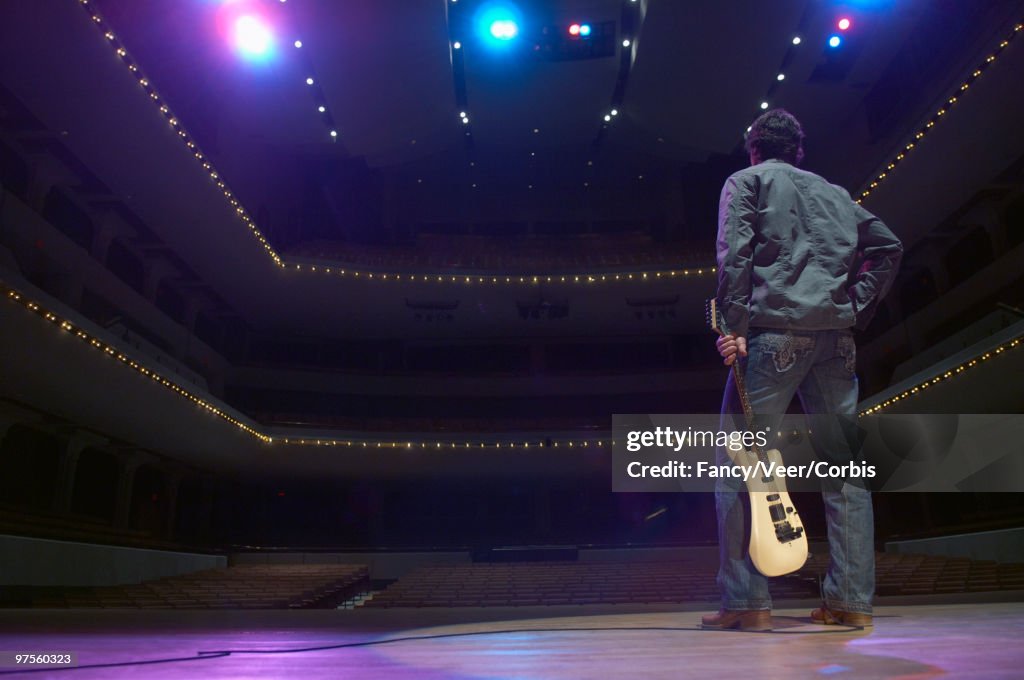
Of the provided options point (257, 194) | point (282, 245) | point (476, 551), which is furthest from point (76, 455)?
point (476, 551)

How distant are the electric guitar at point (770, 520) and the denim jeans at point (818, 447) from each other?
6cm

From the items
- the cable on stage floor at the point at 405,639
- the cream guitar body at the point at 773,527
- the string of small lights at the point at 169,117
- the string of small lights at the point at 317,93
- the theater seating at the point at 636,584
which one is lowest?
the theater seating at the point at 636,584

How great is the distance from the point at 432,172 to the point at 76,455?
37.5ft

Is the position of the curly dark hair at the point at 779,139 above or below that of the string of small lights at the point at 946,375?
below

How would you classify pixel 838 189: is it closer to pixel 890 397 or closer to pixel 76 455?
pixel 890 397

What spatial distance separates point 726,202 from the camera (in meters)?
2.20

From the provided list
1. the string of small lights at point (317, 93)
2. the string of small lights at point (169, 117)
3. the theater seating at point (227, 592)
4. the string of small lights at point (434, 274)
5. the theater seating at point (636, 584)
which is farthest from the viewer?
the string of small lights at point (434, 274)

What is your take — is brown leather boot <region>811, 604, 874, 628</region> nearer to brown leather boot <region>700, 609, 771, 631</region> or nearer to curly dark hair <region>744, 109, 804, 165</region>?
brown leather boot <region>700, 609, 771, 631</region>

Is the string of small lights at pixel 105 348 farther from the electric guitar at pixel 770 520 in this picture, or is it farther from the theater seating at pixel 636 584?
the electric guitar at pixel 770 520

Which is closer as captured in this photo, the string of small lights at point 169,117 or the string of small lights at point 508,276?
the string of small lights at point 169,117

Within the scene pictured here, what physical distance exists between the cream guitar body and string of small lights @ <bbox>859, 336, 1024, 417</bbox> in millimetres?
8573

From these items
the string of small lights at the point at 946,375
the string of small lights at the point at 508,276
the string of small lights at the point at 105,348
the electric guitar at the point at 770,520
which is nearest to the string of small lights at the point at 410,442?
the string of small lights at the point at 105,348

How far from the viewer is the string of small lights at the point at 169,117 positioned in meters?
8.20

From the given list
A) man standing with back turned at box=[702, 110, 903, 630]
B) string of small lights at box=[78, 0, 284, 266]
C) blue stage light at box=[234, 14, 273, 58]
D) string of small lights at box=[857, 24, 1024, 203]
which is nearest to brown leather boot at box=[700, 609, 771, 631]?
man standing with back turned at box=[702, 110, 903, 630]
